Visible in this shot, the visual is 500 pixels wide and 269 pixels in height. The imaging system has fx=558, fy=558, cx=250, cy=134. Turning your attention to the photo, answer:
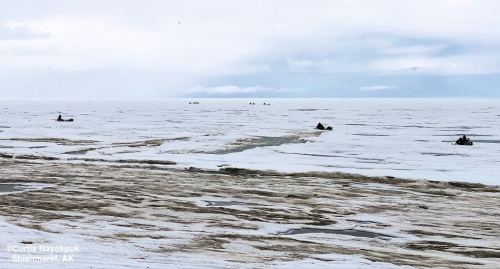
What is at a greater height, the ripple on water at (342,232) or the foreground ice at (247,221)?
the foreground ice at (247,221)

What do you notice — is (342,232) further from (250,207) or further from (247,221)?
(250,207)

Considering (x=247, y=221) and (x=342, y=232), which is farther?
(x=247, y=221)

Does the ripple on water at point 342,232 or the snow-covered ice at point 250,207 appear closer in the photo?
the snow-covered ice at point 250,207

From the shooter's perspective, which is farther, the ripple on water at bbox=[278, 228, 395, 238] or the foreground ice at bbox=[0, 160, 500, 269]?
the ripple on water at bbox=[278, 228, 395, 238]

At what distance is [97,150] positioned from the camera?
20.7 meters

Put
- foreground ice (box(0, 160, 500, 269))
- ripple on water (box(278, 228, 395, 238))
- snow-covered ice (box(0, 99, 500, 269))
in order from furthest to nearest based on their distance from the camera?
1. ripple on water (box(278, 228, 395, 238))
2. snow-covered ice (box(0, 99, 500, 269))
3. foreground ice (box(0, 160, 500, 269))

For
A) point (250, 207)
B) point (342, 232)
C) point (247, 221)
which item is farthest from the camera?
point (250, 207)

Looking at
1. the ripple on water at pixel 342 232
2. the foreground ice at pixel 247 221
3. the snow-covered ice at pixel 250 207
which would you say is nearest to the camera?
the foreground ice at pixel 247 221

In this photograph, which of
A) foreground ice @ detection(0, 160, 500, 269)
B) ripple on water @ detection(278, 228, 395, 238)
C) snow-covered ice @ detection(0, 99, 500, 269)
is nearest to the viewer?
foreground ice @ detection(0, 160, 500, 269)

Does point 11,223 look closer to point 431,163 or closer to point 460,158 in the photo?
point 431,163

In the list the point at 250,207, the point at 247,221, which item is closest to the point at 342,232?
the point at 247,221

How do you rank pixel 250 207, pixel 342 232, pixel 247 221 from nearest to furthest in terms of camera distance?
pixel 342 232, pixel 247 221, pixel 250 207

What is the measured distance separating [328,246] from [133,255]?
102 inches

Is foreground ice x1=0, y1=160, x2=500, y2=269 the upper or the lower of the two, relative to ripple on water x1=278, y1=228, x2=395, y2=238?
upper
